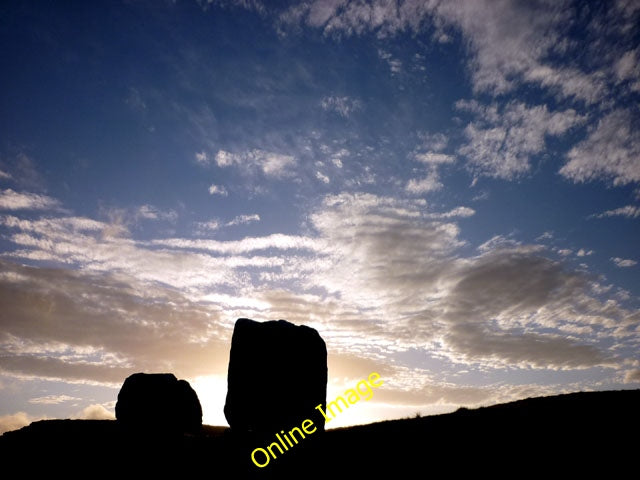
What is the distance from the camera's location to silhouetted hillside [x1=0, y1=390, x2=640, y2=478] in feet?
33.4

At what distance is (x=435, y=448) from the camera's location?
12.2 m

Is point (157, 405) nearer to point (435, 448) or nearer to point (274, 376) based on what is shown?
point (274, 376)

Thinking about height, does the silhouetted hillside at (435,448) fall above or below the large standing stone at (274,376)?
below

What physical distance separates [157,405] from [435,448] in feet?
59.5

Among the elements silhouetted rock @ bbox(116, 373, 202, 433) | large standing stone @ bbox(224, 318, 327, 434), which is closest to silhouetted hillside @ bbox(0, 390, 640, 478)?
large standing stone @ bbox(224, 318, 327, 434)

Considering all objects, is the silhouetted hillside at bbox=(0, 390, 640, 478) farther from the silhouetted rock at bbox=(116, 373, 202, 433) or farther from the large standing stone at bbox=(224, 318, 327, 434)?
the silhouetted rock at bbox=(116, 373, 202, 433)

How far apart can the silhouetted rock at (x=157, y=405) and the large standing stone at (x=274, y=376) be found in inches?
364

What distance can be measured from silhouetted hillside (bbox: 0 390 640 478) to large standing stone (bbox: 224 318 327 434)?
4.24ft

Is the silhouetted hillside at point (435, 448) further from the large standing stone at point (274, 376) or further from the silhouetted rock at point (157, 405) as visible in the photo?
the silhouetted rock at point (157, 405)

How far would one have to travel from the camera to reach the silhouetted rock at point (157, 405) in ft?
76.1

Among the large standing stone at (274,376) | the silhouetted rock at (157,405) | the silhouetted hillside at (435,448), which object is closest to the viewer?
the silhouetted hillside at (435,448)

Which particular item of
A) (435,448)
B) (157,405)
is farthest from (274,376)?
(157,405)

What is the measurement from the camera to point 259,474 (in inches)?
525

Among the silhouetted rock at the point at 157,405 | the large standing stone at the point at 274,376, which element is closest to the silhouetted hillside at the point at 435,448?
the large standing stone at the point at 274,376
